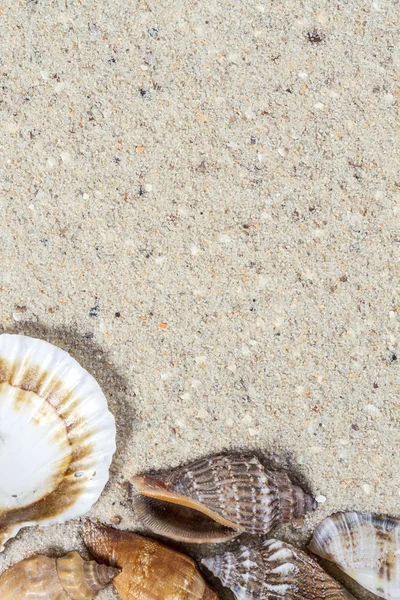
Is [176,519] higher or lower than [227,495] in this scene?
lower

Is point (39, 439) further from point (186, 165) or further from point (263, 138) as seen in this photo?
point (263, 138)

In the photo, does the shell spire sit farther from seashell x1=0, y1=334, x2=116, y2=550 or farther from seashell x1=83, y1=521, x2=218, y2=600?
seashell x1=0, y1=334, x2=116, y2=550

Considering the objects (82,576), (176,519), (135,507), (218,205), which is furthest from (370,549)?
(218,205)

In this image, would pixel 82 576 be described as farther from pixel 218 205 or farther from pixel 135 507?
pixel 218 205

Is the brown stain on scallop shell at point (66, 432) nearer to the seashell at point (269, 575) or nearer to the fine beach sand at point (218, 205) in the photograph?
the fine beach sand at point (218, 205)

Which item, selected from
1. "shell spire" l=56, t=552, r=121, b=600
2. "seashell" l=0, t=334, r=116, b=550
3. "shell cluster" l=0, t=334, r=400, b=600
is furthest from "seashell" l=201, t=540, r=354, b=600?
"seashell" l=0, t=334, r=116, b=550
